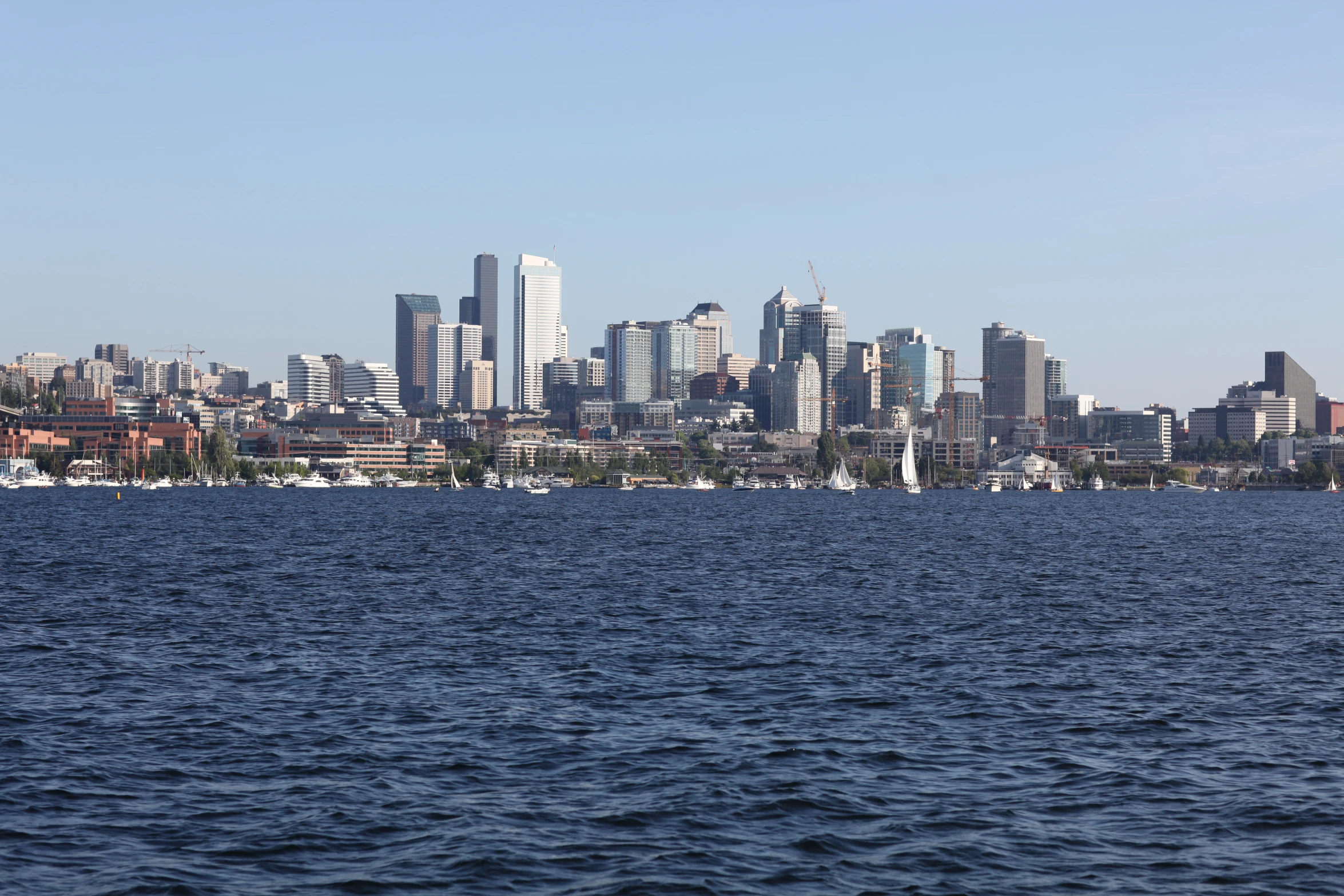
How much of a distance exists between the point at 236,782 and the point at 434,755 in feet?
12.6

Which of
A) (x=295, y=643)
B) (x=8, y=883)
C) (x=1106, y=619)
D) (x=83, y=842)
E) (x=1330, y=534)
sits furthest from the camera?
(x=1330, y=534)

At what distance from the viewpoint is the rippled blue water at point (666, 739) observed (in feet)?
70.2

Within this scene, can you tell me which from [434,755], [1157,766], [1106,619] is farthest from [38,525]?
[1157,766]

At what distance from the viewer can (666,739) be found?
97.1 ft

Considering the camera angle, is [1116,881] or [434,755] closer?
[1116,881]

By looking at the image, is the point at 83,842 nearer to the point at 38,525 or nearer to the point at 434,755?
the point at 434,755

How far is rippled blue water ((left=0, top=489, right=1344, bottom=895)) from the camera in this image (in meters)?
21.4

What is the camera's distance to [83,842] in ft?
73.4

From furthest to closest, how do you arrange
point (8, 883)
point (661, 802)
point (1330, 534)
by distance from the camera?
point (1330, 534), point (661, 802), point (8, 883)

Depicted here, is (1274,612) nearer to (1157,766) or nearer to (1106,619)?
(1106,619)

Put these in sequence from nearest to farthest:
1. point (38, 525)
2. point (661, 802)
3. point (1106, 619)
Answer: point (661, 802) → point (1106, 619) → point (38, 525)

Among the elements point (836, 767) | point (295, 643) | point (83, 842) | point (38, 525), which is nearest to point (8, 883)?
point (83, 842)

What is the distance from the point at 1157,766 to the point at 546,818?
12.0 metres

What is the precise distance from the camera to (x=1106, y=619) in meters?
52.8
